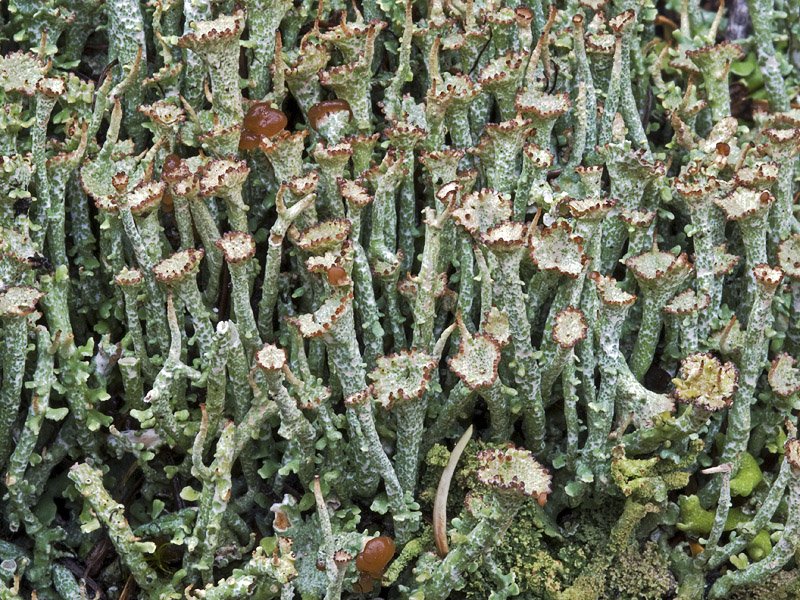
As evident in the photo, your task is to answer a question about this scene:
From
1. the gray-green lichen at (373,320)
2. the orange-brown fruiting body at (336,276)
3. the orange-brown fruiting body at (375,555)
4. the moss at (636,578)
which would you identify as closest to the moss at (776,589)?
the gray-green lichen at (373,320)

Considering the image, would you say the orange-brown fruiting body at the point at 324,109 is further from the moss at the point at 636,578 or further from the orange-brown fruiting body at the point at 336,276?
the moss at the point at 636,578

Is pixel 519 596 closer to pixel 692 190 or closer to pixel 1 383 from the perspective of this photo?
pixel 692 190

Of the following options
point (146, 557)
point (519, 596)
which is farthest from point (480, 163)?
point (146, 557)

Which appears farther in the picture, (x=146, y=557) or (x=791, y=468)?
(x=146, y=557)

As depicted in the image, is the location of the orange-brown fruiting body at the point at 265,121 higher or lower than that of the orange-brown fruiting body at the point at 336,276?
higher

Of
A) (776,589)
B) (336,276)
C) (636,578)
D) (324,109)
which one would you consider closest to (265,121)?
(324,109)

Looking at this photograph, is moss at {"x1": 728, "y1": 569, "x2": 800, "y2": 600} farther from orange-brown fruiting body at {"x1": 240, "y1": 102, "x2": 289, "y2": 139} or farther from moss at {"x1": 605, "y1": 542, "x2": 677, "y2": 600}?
orange-brown fruiting body at {"x1": 240, "y1": 102, "x2": 289, "y2": 139}

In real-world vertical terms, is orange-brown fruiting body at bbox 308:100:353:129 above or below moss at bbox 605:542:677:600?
above

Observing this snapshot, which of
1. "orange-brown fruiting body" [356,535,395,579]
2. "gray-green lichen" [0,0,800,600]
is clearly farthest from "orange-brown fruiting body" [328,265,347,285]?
"orange-brown fruiting body" [356,535,395,579]
